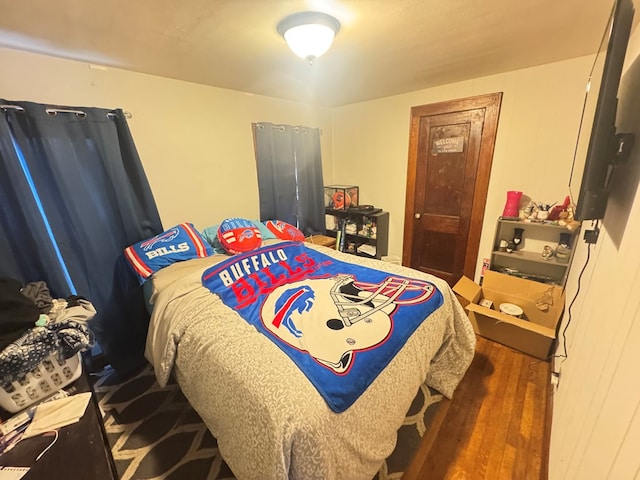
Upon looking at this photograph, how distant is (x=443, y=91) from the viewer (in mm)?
2529

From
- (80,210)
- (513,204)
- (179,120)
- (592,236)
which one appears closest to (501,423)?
(592,236)

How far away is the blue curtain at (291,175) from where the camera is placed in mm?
2793

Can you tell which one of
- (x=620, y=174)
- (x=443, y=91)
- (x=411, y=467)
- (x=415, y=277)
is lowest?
(x=411, y=467)

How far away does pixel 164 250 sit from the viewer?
6.26ft

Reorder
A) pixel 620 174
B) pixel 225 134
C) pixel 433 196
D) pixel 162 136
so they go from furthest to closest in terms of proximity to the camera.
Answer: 1. pixel 433 196
2. pixel 225 134
3. pixel 162 136
4. pixel 620 174

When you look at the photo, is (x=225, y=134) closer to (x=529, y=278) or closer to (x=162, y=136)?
(x=162, y=136)

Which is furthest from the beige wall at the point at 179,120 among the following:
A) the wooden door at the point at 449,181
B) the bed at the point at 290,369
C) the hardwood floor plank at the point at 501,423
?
the hardwood floor plank at the point at 501,423

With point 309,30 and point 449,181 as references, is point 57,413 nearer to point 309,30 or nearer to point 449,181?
point 309,30

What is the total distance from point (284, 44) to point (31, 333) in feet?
6.48

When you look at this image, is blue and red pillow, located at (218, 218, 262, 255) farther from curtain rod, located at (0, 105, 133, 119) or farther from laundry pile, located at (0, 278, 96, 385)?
curtain rod, located at (0, 105, 133, 119)

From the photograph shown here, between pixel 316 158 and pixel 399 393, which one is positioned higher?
A: pixel 316 158

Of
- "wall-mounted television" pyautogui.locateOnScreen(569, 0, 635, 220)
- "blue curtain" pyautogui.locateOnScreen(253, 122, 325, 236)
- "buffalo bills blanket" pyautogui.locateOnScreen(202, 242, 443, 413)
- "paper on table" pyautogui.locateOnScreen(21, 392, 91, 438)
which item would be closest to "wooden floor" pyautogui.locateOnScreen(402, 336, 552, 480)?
"buffalo bills blanket" pyautogui.locateOnScreen(202, 242, 443, 413)

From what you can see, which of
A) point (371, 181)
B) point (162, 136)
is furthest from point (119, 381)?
point (371, 181)

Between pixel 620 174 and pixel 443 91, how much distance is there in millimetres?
1906
